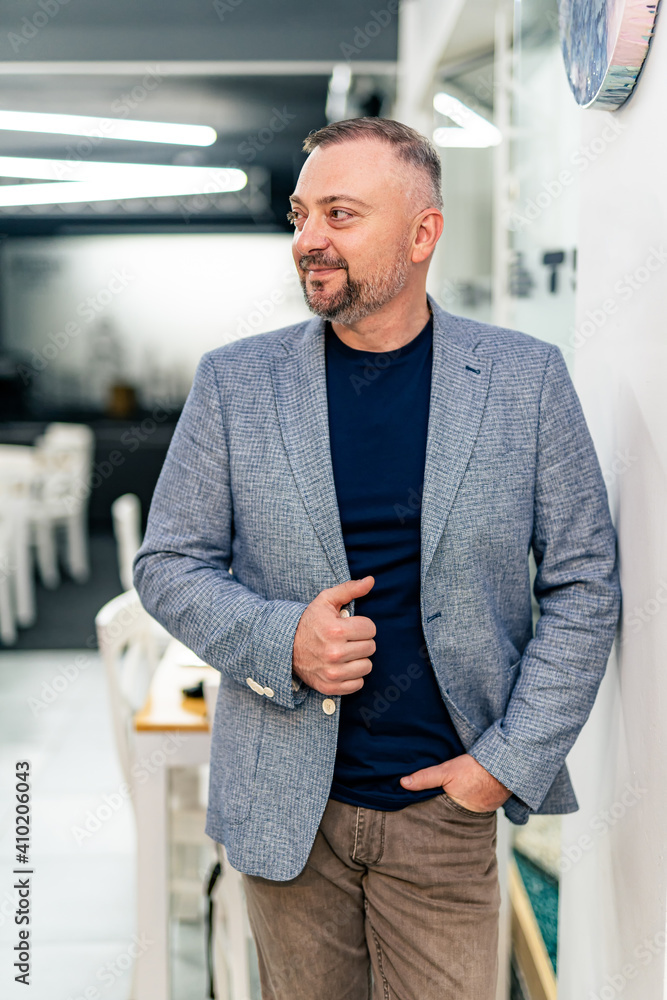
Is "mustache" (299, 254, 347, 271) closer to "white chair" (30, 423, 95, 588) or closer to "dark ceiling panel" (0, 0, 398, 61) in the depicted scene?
"dark ceiling panel" (0, 0, 398, 61)

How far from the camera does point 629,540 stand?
4.36 feet

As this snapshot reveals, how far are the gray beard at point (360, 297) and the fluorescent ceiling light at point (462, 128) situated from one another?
1892 mm

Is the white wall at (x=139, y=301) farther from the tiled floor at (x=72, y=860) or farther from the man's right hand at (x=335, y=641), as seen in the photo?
the man's right hand at (x=335, y=641)

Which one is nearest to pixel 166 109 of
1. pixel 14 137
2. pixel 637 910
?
pixel 14 137

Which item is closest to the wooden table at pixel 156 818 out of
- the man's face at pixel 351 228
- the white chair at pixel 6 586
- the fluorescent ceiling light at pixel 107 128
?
the man's face at pixel 351 228

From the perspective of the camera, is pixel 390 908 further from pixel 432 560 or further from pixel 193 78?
pixel 193 78

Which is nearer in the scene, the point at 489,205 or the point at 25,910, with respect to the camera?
the point at 25,910

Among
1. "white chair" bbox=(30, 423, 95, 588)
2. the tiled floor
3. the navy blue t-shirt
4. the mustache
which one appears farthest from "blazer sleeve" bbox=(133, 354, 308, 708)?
"white chair" bbox=(30, 423, 95, 588)

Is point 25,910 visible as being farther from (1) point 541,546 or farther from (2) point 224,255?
(2) point 224,255

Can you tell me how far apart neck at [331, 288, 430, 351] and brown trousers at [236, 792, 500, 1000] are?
0.66 m

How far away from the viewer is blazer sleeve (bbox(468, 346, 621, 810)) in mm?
1248

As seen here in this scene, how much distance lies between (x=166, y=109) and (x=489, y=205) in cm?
431

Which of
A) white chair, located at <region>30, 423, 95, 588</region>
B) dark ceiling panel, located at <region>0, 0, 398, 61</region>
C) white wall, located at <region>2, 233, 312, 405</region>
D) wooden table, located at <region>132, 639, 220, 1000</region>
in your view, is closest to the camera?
wooden table, located at <region>132, 639, 220, 1000</region>

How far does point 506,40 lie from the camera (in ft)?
9.32
